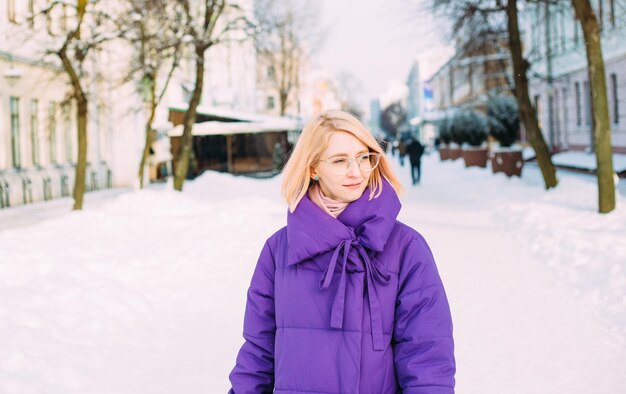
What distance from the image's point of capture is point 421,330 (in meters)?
2.59

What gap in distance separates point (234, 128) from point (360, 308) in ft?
96.1

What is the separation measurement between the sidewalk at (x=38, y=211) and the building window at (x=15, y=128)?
144cm

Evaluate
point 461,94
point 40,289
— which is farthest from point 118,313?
point 461,94

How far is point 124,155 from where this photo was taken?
33.4 m

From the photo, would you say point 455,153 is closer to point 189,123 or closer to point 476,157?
point 476,157

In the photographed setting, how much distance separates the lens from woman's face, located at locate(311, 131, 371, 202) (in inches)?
107

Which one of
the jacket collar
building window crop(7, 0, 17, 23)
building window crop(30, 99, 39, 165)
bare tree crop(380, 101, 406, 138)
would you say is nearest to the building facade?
building window crop(7, 0, 17, 23)

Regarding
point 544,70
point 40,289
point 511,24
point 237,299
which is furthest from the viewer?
point 544,70

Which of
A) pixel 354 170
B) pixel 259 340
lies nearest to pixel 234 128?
pixel 259 340

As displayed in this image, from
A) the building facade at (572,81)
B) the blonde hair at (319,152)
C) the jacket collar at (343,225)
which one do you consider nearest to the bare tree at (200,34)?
the building facade at (572,81)

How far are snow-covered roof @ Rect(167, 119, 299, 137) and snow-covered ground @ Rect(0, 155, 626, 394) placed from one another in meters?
15.8

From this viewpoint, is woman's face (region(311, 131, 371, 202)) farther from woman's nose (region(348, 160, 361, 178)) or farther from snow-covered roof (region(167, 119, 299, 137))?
snow-covered roof (region(167, 119, 299, 137))

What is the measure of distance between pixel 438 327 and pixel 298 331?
453 mm

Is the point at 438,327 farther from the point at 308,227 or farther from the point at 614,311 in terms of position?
the point at 614,311
